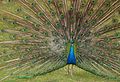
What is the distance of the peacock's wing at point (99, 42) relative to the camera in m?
9.56

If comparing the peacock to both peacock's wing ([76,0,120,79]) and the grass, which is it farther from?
the grass

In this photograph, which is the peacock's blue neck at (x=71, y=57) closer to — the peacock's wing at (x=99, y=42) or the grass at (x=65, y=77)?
the peacock's wing at (x=99, y=42)

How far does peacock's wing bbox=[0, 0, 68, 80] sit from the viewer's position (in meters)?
9.60

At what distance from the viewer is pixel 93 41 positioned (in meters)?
9.58

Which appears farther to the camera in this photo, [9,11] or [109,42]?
[9,11]

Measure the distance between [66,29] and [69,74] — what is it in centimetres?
92

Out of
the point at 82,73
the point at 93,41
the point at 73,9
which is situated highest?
the point at 73,9

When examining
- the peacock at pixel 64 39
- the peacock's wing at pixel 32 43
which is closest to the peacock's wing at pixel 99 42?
the peacock at pixel 64 39

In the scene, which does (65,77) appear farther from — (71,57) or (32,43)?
(32,43)

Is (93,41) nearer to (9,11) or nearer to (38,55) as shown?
(38,55)

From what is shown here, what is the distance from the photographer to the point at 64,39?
953 centimetres

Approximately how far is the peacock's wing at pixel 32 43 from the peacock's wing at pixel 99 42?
403 millimetres

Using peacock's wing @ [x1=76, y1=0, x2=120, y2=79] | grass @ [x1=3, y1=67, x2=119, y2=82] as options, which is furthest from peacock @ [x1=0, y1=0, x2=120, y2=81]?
grass @ [x1=3, y1=67, x2=119, y2=82]

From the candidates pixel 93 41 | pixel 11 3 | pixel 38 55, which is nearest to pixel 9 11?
pixel 11 3
